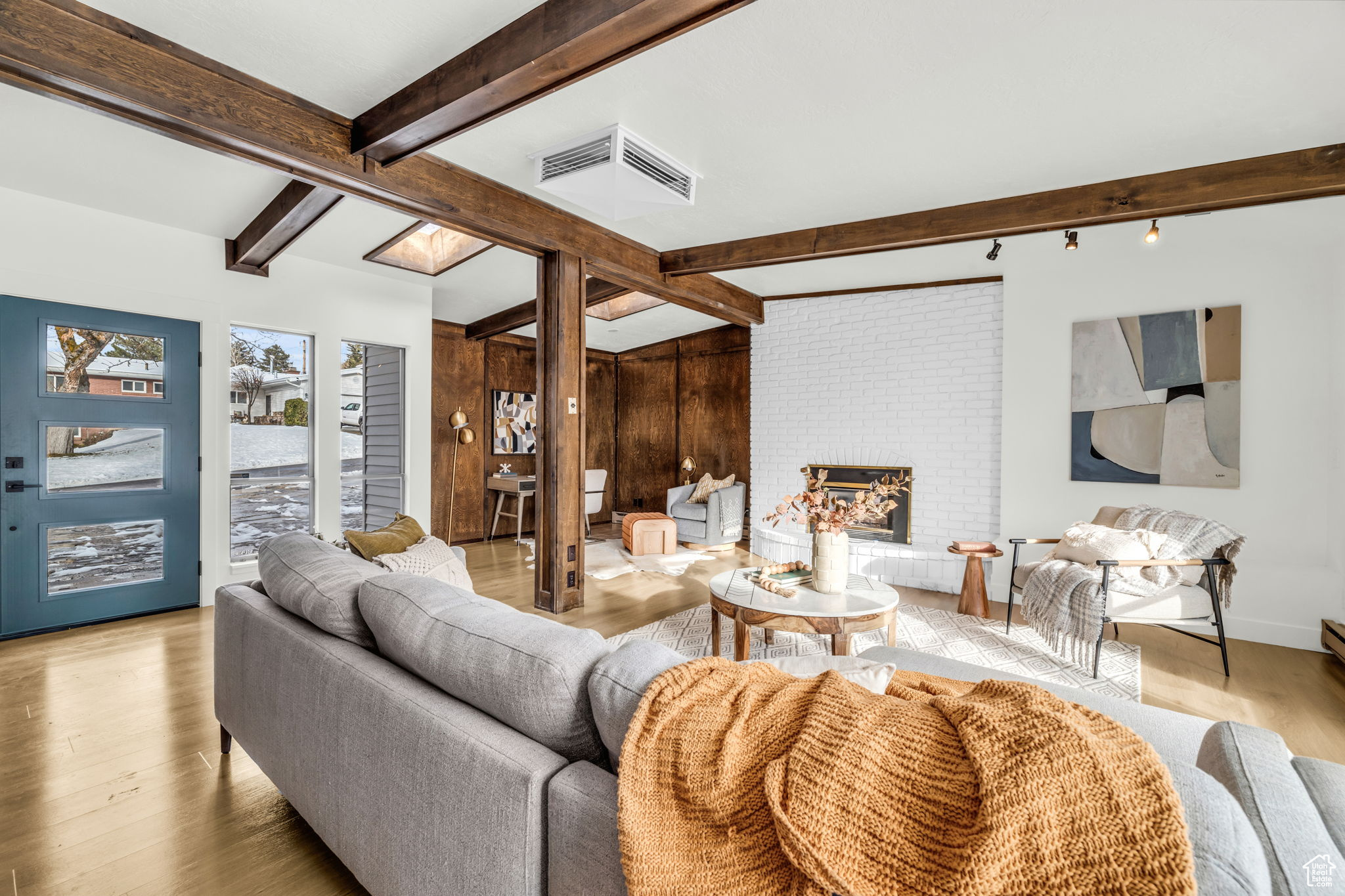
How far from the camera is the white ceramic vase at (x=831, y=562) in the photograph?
304cm

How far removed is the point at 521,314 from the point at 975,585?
4.75 m

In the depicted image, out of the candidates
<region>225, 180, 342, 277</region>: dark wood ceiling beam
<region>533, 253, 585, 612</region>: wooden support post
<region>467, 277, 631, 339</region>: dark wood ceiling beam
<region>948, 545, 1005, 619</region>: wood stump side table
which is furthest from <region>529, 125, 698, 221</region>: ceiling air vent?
<region>948, 545, 1005, 619</region>: wood stump side table

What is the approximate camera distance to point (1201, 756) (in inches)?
38.9

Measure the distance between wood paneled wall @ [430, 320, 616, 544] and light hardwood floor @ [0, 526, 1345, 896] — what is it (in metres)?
2.74

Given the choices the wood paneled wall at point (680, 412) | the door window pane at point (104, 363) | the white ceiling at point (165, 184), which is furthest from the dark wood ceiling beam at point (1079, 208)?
the door window pane at point (104, 363)

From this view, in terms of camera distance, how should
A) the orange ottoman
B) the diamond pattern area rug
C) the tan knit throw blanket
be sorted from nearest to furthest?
1. the tan knit throw blanket
2. the diamond pattern area rug
3. the orange ottoman

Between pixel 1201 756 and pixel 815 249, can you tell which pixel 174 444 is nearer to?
pixel 815 249

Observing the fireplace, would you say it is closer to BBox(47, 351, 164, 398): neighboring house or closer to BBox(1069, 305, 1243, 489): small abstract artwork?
BBox(1069, 305, 1243, 489): small abstract artwork

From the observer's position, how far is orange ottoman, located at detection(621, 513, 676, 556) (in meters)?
5.91

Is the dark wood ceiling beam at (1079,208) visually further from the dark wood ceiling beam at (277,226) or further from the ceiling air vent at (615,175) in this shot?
the dark wood ceiling beam at (277,226)

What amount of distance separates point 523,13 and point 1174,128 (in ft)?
9.40

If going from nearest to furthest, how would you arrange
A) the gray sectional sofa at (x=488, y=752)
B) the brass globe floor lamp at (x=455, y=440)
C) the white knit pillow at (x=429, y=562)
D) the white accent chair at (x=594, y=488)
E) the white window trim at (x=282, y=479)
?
the gray sectional sofa at (x=488, y=752)
the white knit pillow at (x=429, y=562)
the white window trim at (x=282, y=479)
the brass globe floor lamp at (x=455, y=440)
the white accent chair at (x=594, y=488)

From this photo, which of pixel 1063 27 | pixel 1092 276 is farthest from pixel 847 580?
pixel 1092 276

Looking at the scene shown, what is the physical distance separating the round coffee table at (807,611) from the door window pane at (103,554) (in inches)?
150
